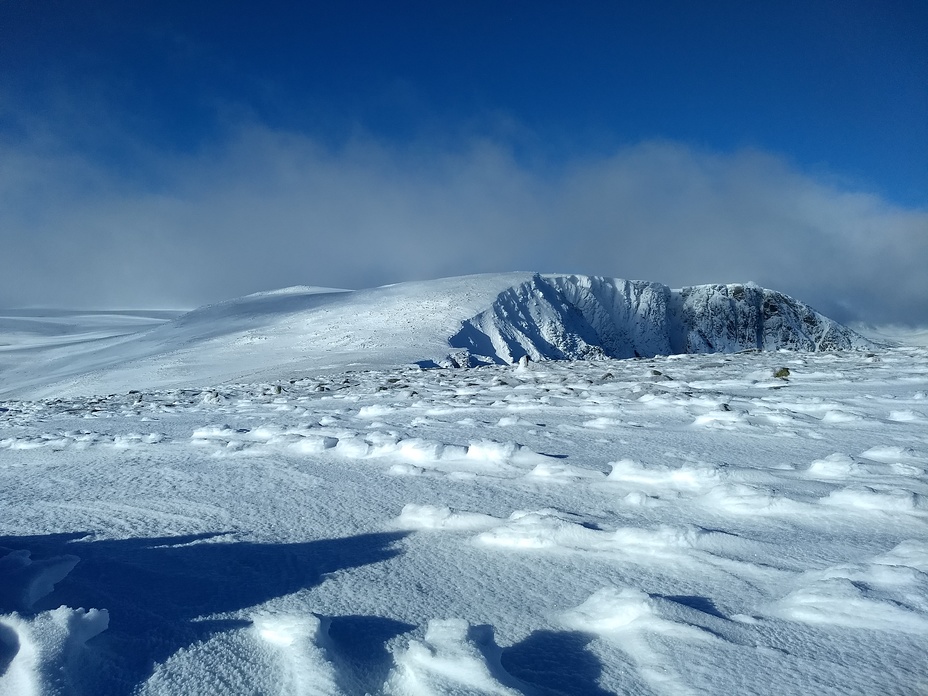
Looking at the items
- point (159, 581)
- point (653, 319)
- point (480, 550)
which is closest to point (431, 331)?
point (480, 550)

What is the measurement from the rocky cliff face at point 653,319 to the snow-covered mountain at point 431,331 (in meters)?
0.06

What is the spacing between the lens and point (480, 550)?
67.7 inches

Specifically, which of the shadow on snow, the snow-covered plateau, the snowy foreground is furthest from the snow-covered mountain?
the shadow on snow

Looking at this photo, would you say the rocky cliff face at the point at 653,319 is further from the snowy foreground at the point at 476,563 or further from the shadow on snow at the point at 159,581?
the shadow on snow at the point at 159,581

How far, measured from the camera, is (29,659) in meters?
1.03

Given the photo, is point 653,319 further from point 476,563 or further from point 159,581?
point 159,581

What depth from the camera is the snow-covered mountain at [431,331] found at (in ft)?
42.8

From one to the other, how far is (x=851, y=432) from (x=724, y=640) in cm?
271

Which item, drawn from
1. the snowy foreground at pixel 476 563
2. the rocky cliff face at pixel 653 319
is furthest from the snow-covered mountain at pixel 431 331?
the snowy foreground at pixel 476 563

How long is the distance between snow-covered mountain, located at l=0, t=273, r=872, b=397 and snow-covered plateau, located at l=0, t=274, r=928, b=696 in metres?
7.24

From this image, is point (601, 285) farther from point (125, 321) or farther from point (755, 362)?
point (125, 321)

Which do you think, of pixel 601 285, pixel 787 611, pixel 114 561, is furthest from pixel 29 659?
pixel 601 285

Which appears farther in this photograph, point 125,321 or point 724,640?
point 125,321

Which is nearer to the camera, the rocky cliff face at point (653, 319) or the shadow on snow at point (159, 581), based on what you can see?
the shadow on snow at point (159, 581)
